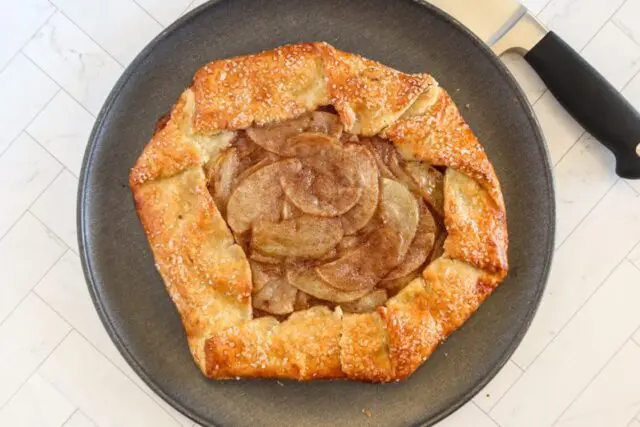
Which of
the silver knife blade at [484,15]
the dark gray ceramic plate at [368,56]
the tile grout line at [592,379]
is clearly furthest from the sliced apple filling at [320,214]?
the tile grout line at [592,379]

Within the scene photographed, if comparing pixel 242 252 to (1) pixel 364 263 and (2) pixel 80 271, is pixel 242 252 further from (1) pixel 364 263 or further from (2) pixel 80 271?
(2) pixel 80 271

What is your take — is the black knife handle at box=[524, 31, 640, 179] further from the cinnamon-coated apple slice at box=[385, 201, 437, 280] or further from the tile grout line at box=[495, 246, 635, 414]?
the cinnamon-coated apple slice at box=[385, 201, 437, 280]

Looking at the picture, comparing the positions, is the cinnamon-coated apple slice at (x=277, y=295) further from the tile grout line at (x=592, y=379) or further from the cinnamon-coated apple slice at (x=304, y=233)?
the tile grout line at (x=592, y=379)

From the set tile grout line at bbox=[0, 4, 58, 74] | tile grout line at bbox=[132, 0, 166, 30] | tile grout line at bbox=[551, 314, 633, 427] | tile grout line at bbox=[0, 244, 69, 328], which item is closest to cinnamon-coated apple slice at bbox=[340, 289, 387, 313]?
tile grout line at bbox=[551, 314, 633, 427]

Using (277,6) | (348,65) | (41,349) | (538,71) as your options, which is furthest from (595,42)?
(41,349)

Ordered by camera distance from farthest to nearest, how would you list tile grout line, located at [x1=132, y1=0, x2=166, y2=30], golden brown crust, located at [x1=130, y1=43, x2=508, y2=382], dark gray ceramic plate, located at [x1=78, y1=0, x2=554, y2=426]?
tile grout line, located at [x1=132, y1=0, x2=166, y2=30], dark gray ceramic plate, located at [x1=78, y1=0, x2=554, y2=426], golden brown crust, located at [x1=130, y1=43, x2=508, y2=382]

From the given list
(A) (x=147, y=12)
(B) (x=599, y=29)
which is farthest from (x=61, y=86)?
(B) (x=599, y=29)
